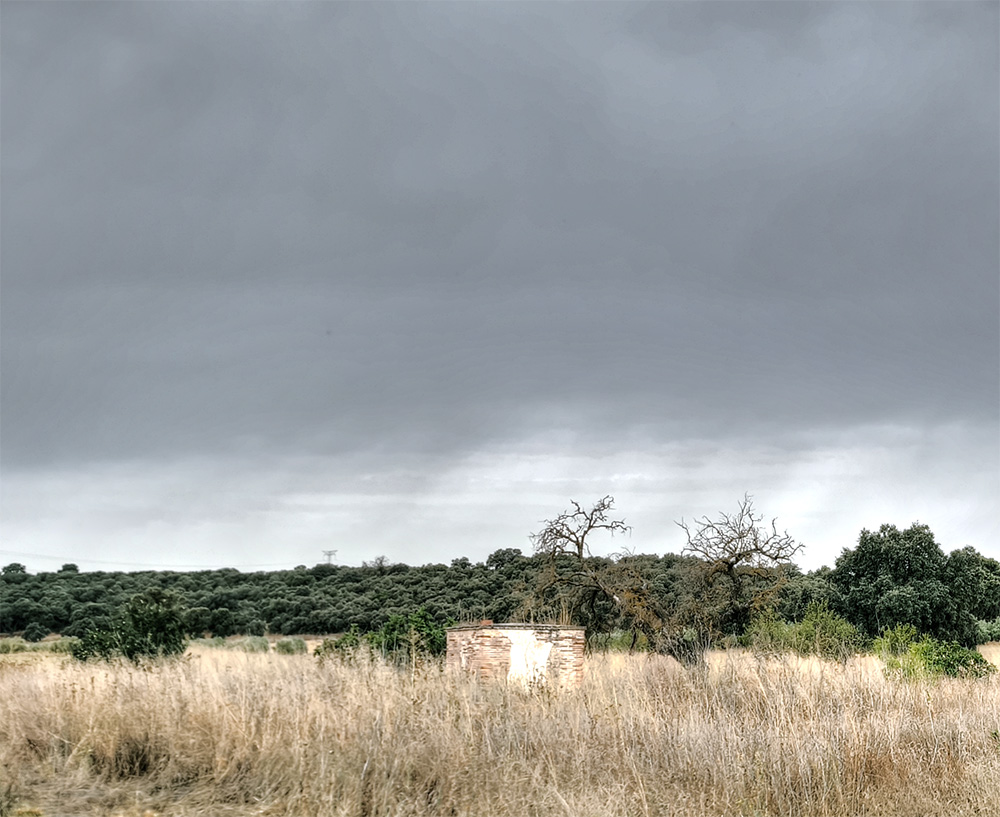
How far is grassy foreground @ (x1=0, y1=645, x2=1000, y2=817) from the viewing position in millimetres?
8164

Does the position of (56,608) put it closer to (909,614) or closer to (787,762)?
(909,614)

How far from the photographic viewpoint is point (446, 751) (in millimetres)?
8789

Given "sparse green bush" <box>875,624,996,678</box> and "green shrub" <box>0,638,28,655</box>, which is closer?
"sparse green bush" <box>875,624,996,678</box>

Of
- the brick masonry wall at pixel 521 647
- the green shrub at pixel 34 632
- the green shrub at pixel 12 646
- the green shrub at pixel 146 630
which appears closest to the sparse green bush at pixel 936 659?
the brick masonry wall at pixel 521 647

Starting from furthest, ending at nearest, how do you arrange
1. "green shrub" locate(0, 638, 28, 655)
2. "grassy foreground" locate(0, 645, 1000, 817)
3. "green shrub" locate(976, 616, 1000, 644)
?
"green shrub" locate(976, 616, 1000, 644), "green shrub" locate(0, 638, 28, 655), "grassy foreground" locate(0, 645, 1000, 817)

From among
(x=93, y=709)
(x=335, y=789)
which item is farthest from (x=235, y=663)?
(x=335, y=789)

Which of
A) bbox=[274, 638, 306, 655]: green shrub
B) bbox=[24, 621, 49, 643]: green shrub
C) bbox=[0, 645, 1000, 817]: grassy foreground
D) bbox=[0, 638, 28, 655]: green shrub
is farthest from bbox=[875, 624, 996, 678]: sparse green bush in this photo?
bbox=[24, 621, 49, 643]: green shrub


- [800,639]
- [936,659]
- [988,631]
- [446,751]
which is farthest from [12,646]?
[988,631]

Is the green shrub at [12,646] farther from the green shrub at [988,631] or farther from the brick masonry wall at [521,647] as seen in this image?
the green shrub at [988,631]

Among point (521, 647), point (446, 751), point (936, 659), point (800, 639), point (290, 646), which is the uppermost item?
point (800, 639)

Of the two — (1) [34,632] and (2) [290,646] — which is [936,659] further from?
(1) [34,632]

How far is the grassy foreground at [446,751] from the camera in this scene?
26.8 ft

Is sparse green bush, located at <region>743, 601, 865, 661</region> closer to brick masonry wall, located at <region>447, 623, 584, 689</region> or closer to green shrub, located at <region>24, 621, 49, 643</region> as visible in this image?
brick masonry wall, located at <region>447, 623, 584, 689</region>

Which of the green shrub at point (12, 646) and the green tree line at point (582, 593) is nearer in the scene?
the green tree line at point (582, 593)
